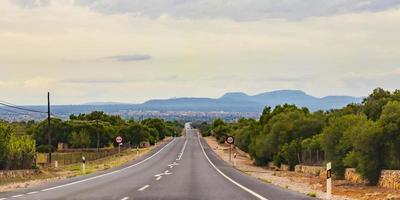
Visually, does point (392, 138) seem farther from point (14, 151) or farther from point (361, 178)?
point (14, 151)

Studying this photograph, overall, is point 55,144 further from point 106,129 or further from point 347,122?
point 347,122

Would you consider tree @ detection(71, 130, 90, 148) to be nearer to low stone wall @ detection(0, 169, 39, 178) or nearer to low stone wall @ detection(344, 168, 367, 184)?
low stone wall @ detection(0, 169, 39, 178)

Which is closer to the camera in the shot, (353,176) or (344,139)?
(353,176)

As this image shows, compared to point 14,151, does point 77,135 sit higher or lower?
higher

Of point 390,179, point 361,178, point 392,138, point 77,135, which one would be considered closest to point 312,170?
point 361,178

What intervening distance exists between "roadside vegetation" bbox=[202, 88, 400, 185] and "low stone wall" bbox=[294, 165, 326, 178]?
0.88m

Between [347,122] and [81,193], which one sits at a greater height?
[347,122]

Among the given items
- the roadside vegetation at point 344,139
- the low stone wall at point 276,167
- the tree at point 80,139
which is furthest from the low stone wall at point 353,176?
the tree at point 80,139

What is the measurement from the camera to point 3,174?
40.6 m

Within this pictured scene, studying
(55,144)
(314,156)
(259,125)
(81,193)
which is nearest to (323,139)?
(314,156)

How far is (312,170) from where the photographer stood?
4741 centimetres

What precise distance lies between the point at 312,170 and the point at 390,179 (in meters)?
15.2

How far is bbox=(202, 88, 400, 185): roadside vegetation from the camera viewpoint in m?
34.9

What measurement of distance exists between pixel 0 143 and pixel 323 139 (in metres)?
23.2
